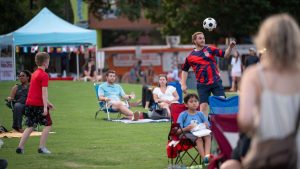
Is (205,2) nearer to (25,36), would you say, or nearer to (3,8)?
(3,8)

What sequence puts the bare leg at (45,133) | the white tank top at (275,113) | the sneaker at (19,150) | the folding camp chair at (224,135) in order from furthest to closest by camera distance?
1. the sneaker at (19,150)
2. the bare leg at (45,133)
3. the folding camp chair at (224,135)
4. the white tank top at (275,113)

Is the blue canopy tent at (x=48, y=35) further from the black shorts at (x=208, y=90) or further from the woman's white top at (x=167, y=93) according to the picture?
the black shorts at (x=208, y=90)

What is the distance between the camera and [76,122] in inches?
747

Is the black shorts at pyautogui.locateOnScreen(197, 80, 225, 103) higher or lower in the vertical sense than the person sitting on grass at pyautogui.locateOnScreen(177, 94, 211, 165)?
higher

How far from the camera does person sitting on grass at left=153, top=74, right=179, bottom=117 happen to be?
19297 millimetres

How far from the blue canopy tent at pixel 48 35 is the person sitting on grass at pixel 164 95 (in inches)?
621

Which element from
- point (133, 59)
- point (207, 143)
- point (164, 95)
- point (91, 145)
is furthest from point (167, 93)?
point (133, 59)

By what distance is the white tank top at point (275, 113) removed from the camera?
5.62 meters

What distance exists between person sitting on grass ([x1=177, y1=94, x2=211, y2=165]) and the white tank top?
17.1 ft

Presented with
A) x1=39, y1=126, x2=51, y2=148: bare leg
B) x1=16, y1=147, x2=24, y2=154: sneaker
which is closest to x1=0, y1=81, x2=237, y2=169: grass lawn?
x1=16, y1=147, x2=24, y2=154: sneaker

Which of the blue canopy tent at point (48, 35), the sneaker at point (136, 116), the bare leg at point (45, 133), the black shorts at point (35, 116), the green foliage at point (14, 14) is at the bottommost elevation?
the sneaker at point (136, 116)

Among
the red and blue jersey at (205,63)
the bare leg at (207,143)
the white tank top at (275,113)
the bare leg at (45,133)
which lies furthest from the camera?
the red and blue jersey at (205,63)

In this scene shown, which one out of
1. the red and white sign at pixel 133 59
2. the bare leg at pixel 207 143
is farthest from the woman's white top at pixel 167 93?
the red and white sign at pixel 133 59

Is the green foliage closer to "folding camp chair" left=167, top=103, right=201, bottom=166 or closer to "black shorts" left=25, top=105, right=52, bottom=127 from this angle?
"black shorts" left=25, top=105, right=52, bottom=127
